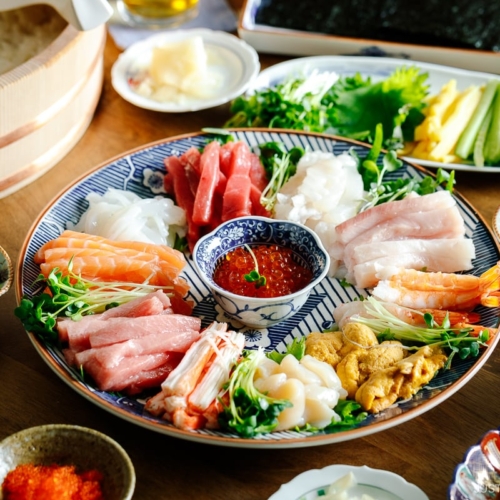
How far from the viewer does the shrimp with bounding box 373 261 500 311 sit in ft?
7.98

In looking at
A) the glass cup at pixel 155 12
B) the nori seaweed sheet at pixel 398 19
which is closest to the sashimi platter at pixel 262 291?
the nori seaweed sheet at pixel 398 19

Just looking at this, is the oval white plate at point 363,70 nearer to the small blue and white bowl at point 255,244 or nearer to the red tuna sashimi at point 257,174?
the red tuna sashimi at point 257,174

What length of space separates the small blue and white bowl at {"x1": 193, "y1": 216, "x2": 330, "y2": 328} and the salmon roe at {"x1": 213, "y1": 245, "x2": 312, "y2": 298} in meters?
0.03

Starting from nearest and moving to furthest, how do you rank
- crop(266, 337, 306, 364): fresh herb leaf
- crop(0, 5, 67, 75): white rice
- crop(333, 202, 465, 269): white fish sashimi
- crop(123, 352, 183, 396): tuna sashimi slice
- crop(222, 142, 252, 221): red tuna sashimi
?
crop(123, 352, 183, 396): tuna sashimi slice → crop(266, 337, 306, 364): fresh herb leaf → crop(333, 202, 465, 269): white fish sashimi → crop(222, 142, 252, 221): red tuna sashimi → crop(0, 5, 67, 75): white rice

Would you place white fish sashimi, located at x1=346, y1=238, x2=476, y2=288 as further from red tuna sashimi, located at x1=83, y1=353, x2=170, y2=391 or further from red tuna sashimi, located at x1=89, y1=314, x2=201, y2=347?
red tuna sashimi, located at x1=83, y1=353, x2=170, y2=391

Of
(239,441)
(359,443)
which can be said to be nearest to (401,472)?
(359,443)

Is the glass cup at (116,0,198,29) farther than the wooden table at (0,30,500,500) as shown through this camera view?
Yes

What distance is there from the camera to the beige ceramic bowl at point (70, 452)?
6.13ft

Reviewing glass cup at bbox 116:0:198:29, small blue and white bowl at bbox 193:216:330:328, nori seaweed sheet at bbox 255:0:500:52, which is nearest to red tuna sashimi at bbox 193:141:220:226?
small blue and white bowl at bbox 193:216:330:328

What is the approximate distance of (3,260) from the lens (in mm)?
2412

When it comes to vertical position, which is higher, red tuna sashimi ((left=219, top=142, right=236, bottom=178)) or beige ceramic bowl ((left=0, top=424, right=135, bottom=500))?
red tuna sashimi ((left=219, top=142, right=236, bottom=178))

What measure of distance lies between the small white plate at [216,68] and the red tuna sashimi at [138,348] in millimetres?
1586

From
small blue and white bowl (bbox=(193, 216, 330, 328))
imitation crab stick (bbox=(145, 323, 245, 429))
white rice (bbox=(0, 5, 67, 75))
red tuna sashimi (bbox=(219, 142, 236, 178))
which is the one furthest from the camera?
white rice (bbox=(0, 5, 67, 75))

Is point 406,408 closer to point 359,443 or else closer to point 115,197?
point 359,443
